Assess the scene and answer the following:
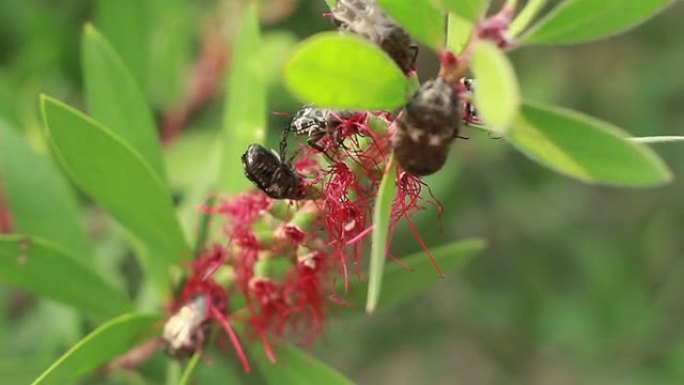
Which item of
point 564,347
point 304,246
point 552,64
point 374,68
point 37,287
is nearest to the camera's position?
point 374,68

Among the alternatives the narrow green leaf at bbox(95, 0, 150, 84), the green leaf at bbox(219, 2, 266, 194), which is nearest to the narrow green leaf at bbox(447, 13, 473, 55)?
the green leaf at bbox(219, 2, 266, 194)

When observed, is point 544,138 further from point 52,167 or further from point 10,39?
point 10,39

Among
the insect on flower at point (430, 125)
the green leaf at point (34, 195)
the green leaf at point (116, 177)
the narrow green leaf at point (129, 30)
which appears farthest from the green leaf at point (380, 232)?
the narrow green leaf at point (129, 30)

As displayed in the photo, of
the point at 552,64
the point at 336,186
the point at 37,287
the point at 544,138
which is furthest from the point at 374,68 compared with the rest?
the point at 552,64

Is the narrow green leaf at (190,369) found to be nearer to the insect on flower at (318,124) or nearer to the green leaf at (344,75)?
the insect on flower at (318,124)

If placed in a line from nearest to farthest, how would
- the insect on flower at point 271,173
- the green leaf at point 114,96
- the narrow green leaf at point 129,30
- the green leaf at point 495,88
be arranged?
the green leaf at point 495,88 < the insect on flower at point 271,173 < the green leaf at point 114,96 < the narrow green leaf at point 129,30

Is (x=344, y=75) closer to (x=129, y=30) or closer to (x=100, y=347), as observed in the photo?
(x=100, y=347)

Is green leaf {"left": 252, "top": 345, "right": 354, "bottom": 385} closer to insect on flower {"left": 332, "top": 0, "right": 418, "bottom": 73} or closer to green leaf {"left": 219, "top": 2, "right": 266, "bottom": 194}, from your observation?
green leaf {"left": 219, "top": 2, "right": 266, "bottom": 194}

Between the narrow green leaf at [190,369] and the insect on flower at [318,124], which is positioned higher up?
the insect on flower at [318,124]
